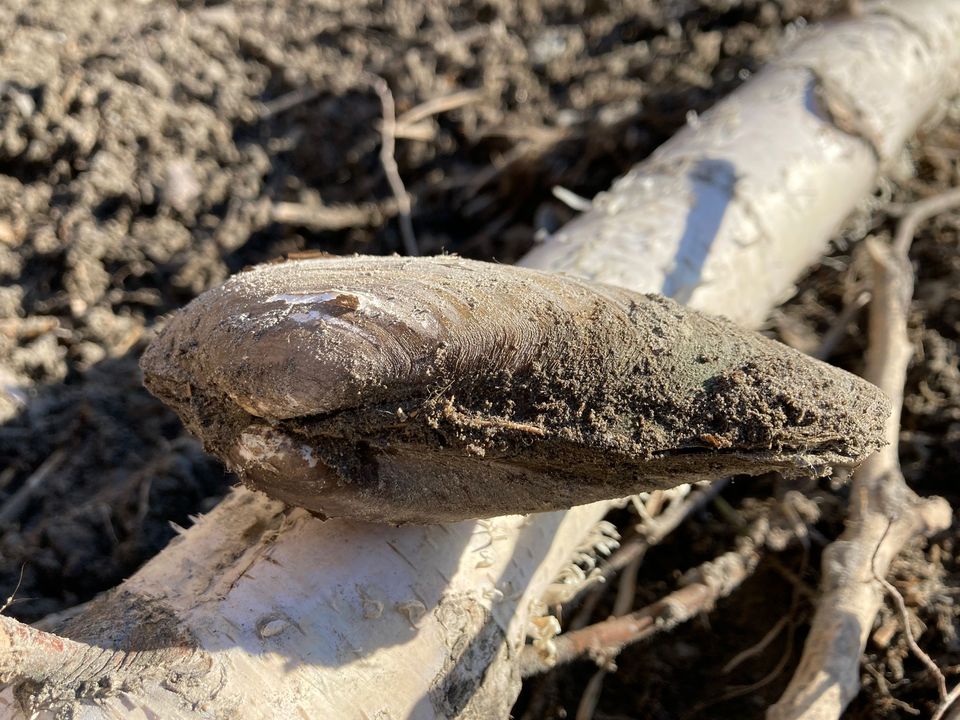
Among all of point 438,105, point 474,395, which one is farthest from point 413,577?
point 438,105

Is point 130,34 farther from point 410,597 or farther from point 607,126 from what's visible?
point 410,597

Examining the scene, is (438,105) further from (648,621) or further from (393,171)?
(648,621)

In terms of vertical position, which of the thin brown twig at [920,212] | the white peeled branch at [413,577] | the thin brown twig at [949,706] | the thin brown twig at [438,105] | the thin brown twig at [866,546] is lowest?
the thin brown twig at [949,706]

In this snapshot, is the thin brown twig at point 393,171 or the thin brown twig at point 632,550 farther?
the thin brown twig at point 393,171

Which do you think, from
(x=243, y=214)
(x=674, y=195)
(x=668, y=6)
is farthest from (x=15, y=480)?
(x=668, y=6)

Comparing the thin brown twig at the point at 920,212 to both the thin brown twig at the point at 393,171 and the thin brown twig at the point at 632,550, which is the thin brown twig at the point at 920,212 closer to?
the thin brown twig at the point at 632,550

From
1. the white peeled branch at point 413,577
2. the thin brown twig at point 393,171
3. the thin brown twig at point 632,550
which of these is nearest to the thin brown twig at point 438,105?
the thin brown twig at point 393,171
